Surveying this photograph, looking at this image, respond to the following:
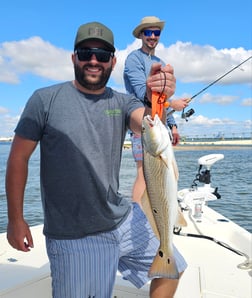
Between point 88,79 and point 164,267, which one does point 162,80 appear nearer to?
point 88,79

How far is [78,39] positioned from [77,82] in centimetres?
31

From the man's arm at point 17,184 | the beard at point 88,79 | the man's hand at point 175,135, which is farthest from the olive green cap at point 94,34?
the man's hand at point 175,135

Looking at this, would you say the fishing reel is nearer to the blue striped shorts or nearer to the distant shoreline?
the blue striped shorts

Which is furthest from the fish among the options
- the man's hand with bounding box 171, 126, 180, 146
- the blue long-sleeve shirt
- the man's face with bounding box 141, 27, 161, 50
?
the man's face with bounding box 141, 27, 161, 50

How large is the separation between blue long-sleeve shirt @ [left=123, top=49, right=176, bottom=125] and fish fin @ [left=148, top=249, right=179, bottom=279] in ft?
6.38

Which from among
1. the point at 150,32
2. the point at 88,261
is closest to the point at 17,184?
the point at 88,261

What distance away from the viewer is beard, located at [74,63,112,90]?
2.62 m

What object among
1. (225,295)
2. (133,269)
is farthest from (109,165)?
(225,295)

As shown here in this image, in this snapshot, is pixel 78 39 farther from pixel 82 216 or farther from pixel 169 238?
pixel 169 238

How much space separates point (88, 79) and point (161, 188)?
951mm

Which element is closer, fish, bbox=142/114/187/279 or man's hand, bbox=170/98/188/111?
fish, bbox=142/114/187/279

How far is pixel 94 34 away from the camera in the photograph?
2584 mm

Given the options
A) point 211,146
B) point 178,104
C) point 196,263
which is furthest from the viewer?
point 211,146

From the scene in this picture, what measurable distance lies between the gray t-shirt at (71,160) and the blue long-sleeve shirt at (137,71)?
4.84ft
